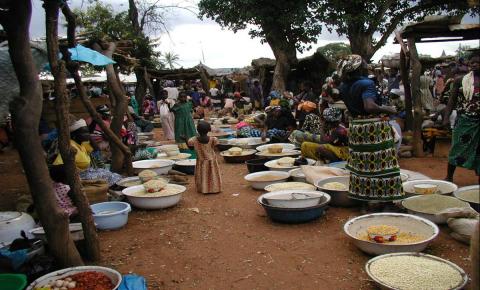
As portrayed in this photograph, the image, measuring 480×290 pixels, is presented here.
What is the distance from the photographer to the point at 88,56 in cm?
624

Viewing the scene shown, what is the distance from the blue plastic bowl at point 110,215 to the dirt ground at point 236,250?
0.10 metres

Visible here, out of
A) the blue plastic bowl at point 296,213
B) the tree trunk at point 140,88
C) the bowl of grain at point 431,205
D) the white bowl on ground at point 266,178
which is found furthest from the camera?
the tree trunk at point 140,88

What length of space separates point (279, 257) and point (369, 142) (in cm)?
149

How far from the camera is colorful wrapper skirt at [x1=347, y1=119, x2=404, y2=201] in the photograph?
13.4 ft

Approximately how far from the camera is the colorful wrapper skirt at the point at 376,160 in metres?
4.07

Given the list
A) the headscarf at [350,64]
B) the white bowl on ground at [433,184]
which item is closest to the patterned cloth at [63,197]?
the headscarf at [350,64]

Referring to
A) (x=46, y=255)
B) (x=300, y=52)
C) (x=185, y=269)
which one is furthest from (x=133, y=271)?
(x=300, y=52)

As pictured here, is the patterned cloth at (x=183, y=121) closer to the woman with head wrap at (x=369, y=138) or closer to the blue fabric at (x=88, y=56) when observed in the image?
the blue fabric at (x=88, y=56)

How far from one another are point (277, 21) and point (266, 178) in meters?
11.0

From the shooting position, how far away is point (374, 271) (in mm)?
2932

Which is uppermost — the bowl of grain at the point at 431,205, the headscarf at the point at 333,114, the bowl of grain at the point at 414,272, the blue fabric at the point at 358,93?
the blue fabric at the point at 358,93

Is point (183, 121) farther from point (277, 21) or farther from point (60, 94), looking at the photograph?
point (277, 21)

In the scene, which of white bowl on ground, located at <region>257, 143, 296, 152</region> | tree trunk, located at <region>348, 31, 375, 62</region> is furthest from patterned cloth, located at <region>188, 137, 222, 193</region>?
tree trunk, located at <region>348, 31, 375, 62</region>

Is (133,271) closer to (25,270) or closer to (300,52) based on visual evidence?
(25,270)
